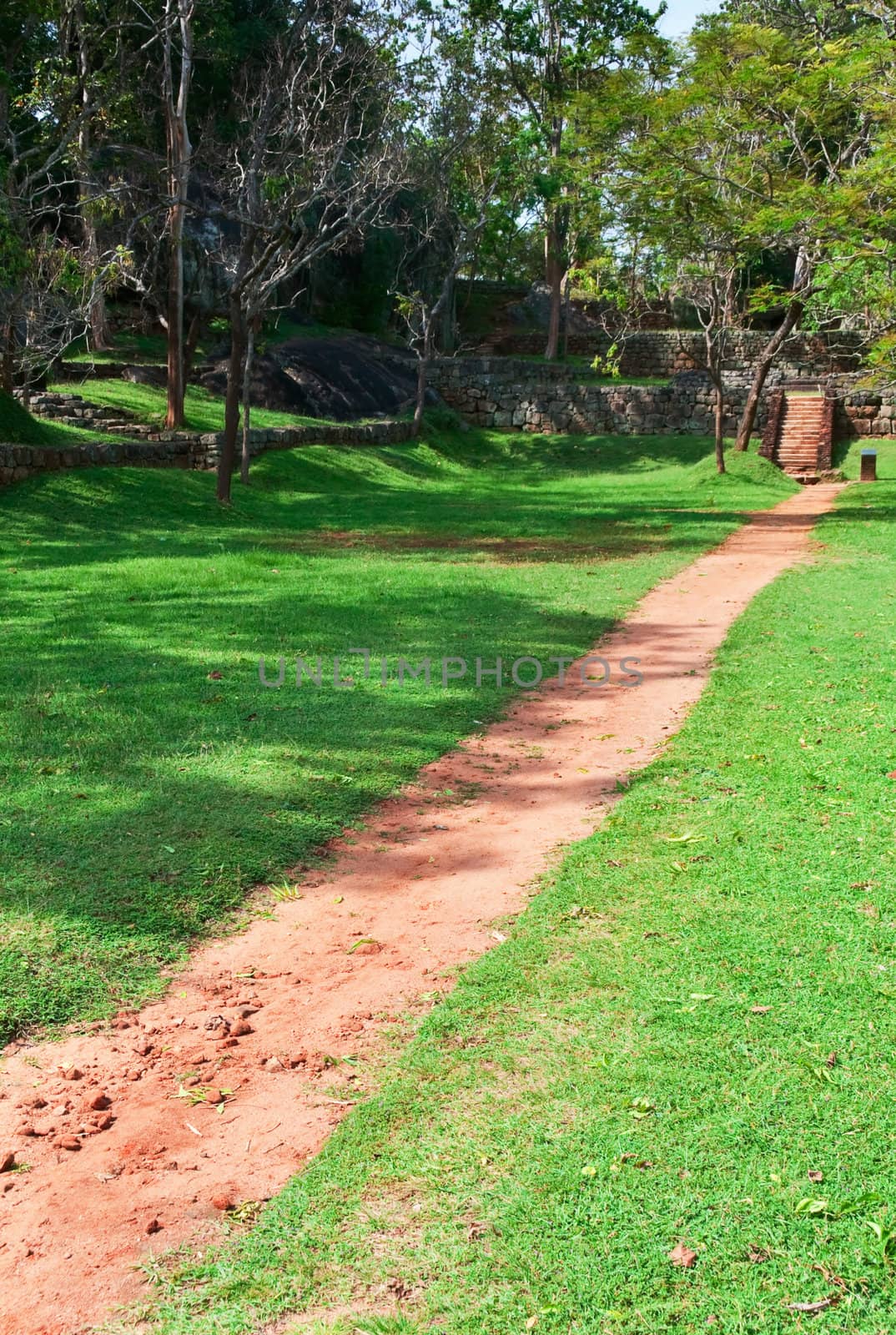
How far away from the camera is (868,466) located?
23.4 m

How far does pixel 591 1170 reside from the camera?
106 inches

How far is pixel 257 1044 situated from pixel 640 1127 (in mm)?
1233

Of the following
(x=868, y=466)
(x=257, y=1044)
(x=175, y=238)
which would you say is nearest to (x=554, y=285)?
(x=868, y=466)

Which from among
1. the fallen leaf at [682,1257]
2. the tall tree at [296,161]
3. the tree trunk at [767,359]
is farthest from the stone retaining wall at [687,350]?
the fallen leaf at [682,1257]

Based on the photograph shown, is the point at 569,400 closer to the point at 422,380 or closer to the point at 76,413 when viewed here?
the point at 422,380

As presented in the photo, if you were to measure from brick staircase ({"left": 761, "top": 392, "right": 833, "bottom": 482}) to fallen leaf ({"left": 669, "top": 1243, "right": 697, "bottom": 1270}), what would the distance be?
2369cm

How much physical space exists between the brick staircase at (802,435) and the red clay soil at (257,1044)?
21.0 meters

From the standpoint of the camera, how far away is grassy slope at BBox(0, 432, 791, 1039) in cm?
428

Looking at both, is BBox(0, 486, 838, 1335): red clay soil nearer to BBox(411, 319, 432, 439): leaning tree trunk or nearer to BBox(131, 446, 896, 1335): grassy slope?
BBox(131, 446, 896, 1335): grassy slope

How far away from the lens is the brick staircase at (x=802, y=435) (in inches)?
1019

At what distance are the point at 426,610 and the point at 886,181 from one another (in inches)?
328

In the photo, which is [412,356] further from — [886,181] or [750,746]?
[750,746]

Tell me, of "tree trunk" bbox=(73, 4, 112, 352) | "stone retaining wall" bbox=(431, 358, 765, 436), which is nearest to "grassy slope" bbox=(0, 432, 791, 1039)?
"tree trunk" bbox=(73, 4, 112, 352)

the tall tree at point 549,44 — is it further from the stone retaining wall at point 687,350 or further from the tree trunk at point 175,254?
the tree trunk at point 175,254
